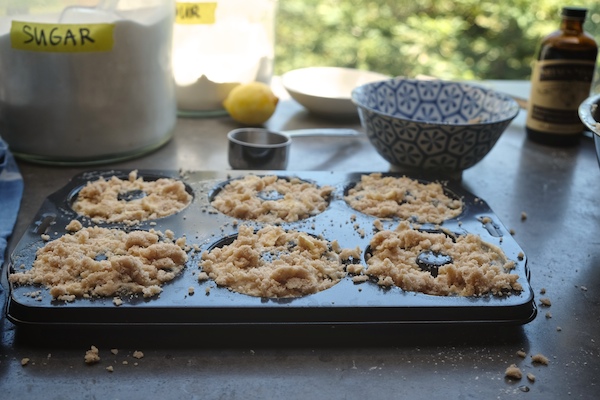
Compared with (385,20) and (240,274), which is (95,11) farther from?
(385,20)

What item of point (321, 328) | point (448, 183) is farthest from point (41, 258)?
point (448, 183)

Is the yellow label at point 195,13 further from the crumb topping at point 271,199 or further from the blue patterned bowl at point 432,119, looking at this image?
the crumb topping at point 271,199

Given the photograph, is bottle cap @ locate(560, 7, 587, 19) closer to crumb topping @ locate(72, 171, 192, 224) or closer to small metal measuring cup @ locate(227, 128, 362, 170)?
small metal measuring cup @ locate(227, 128, 362, 170)

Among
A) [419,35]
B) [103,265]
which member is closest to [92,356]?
[103,265]

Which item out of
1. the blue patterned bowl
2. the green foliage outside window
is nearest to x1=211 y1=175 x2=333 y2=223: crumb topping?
the blue patterned bowl

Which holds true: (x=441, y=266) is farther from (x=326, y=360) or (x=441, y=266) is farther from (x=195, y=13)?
(x=195, y=13)

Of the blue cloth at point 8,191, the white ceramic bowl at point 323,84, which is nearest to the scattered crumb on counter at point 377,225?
the blue cloth at point 8,191

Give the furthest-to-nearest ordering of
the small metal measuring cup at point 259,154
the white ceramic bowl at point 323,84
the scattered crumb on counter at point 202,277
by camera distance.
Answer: the white ceramic bowl at point 323,84, the small metal measuring cup at point 259,154, the scattered crumb on counter at point 202,277
